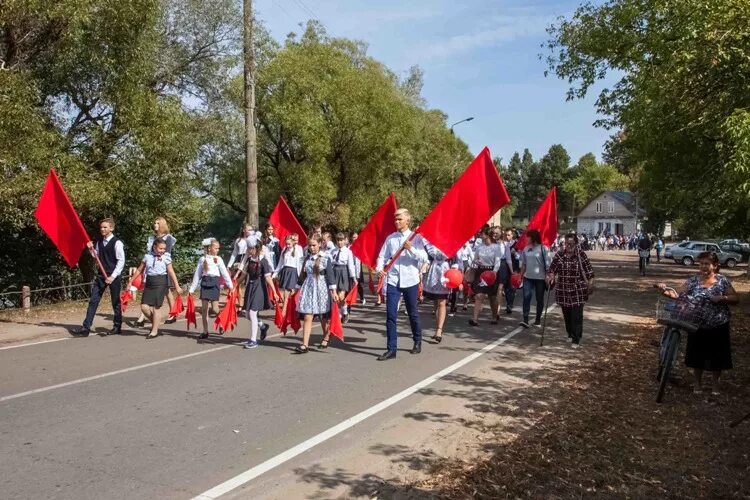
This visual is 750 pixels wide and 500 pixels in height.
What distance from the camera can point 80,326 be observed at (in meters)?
11.7

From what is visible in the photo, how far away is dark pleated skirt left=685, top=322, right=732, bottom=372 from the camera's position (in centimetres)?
690

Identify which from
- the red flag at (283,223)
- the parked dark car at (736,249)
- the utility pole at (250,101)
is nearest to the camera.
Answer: the red flag at (283,223)

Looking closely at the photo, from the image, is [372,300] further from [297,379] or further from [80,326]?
[297,379]

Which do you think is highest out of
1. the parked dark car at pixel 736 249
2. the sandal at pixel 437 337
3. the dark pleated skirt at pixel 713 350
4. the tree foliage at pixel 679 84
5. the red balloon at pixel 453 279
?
the tree foliage at pixel 679 84

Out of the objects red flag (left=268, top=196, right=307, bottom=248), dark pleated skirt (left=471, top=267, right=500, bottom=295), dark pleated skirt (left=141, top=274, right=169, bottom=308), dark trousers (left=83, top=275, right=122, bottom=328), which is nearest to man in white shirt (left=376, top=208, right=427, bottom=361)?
dark pleated skirt (left=471, top=267, right=500, bottom=295)

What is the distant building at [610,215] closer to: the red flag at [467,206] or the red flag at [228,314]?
the red flag at [467,206]

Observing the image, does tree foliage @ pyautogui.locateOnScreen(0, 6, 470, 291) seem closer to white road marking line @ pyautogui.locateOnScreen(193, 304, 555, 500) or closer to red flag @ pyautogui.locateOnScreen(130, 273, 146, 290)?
red flag @ pyautogui.locateOnScreen(130, 273, 146, 290)

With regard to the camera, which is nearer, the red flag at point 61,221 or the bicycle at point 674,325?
the bicycle at point 674,325

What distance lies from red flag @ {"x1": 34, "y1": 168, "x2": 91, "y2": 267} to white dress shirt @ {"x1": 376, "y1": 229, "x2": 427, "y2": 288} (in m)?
5.33

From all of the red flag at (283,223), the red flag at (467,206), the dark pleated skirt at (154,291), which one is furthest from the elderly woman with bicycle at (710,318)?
the red flag at (283,223)

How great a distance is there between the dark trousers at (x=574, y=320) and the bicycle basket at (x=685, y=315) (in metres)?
2.58

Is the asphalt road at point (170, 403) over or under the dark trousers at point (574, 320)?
under

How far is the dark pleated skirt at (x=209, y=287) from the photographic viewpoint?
33.5ft

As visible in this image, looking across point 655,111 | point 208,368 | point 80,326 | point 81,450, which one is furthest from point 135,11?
point 81,450
